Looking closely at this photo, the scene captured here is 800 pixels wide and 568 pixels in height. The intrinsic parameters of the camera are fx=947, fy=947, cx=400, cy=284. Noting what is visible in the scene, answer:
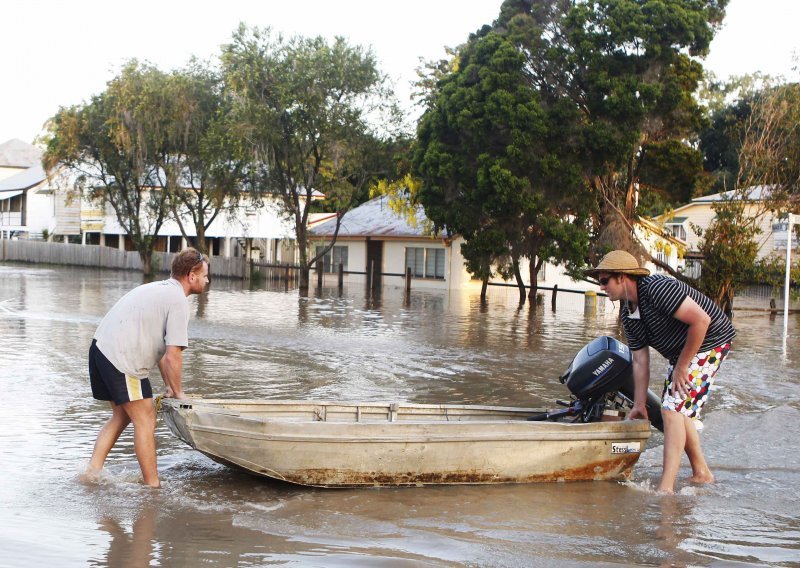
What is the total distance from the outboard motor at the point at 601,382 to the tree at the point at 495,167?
21435mm

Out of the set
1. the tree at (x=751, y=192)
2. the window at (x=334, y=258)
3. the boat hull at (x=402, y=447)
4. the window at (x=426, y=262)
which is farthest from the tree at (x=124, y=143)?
the boat hull at (x=402, y=447)

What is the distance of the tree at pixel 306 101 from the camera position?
37844 millimetres

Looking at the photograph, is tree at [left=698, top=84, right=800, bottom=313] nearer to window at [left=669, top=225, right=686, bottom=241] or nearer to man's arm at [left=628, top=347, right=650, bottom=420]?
man's arm at [left=628, top=347, right=650, bottom=420]

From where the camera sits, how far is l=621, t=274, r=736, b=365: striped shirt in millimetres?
7293

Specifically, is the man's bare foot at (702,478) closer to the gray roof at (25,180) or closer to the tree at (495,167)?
the tree at (495,167)

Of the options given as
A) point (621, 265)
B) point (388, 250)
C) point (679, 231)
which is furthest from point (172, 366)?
point (679, 231)

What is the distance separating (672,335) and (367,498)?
8.93ft

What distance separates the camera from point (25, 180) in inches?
2933

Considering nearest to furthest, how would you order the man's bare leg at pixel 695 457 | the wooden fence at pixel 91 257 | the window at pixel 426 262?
the man's bare leg at pixel 695 457 < the window at pixel 426 262 < the wooden fence at pixel 91 257

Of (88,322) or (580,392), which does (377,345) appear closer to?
(88,322)

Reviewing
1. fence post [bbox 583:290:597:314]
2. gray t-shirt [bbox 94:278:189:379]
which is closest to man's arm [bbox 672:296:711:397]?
gray t-shirt [bbox 94:278:189:379]

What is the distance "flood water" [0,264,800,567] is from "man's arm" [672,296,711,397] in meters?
1.11

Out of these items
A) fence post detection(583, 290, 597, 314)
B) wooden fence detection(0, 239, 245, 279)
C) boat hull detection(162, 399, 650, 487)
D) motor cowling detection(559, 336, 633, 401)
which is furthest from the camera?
wooden fence detection(0, 239, 245, 279)

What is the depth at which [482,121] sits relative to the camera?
30.1m
